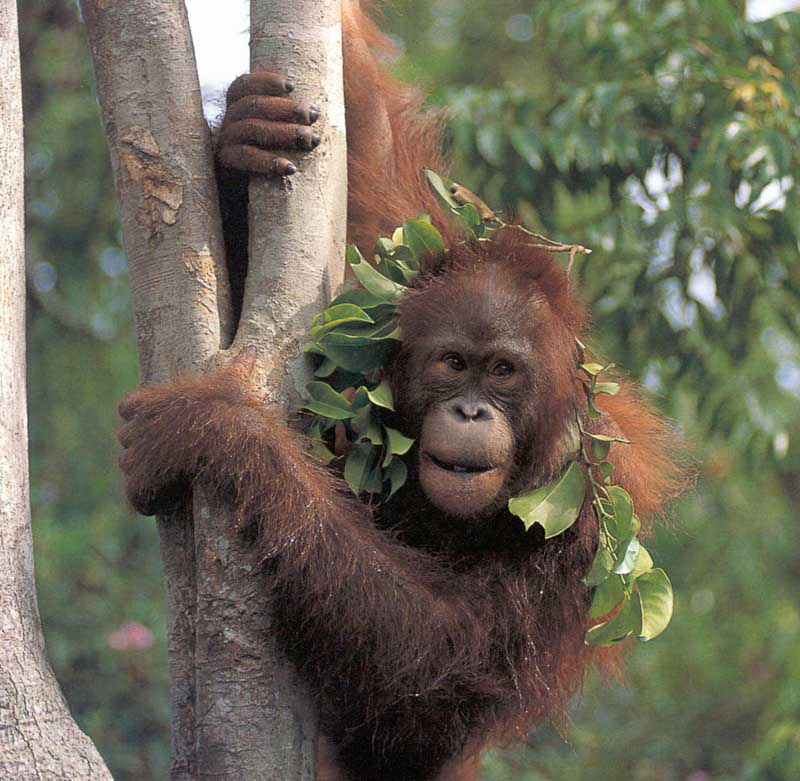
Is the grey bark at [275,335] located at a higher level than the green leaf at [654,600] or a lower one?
higher

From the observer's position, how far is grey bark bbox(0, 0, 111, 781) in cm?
192

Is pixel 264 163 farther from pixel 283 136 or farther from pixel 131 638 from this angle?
pixel 131 638

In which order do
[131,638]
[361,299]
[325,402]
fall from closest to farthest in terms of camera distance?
[325,402]
[361,299]
[131,638]

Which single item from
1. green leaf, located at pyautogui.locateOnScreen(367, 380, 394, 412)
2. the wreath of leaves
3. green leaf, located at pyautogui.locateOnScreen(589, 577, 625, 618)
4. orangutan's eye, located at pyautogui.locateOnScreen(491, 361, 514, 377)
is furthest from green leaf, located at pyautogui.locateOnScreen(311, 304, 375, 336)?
green leaf, located at pyautogui.locateOnScreen(589, 577, 625, 618)

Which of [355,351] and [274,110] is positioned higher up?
[274,110]

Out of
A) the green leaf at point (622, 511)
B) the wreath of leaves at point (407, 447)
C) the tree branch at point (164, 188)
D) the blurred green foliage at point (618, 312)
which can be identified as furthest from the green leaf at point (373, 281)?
the blurred green foliage at point (618, 312)

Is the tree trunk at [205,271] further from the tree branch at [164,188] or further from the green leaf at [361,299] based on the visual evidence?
the green leaf at [361,299]

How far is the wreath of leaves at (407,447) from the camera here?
251 cm

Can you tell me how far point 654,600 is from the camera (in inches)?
104

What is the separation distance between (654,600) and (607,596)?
0.11m

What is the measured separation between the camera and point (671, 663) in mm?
9125

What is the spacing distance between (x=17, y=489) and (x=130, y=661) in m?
4.09

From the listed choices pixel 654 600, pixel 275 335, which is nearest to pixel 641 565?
pixel 654 600

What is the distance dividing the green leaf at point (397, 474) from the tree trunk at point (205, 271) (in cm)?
46
